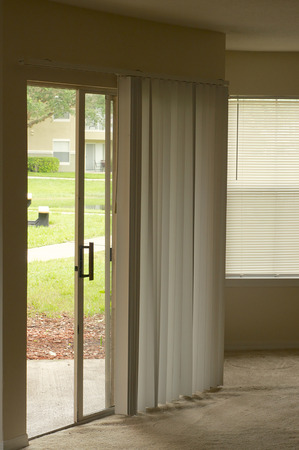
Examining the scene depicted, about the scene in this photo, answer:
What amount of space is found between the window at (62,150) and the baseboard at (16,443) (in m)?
1.76

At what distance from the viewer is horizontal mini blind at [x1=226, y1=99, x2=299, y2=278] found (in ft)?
19.0

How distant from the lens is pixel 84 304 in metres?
4.11

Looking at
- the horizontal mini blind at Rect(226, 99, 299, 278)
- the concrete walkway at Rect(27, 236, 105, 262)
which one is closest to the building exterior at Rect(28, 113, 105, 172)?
the concrete walkway at Rect(27, 236, 105, 262)

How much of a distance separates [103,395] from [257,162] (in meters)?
2.63

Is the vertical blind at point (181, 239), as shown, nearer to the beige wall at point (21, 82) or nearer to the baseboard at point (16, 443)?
the beige wall at point (21, 82)

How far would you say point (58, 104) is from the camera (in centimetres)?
405

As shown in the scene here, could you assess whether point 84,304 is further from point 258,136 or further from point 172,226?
point 258,136

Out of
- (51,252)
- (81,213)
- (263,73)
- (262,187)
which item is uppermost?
(263,73)

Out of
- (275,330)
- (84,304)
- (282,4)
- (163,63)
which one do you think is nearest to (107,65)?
(163,63)

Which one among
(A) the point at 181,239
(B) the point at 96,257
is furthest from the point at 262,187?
(B) the point at 96,257

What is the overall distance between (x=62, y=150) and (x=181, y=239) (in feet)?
3.36

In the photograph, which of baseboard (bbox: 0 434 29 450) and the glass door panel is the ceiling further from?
baseboard (bbox: 0 434 29 450)

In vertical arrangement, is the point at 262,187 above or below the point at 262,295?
above

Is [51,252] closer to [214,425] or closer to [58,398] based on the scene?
[58,398]
